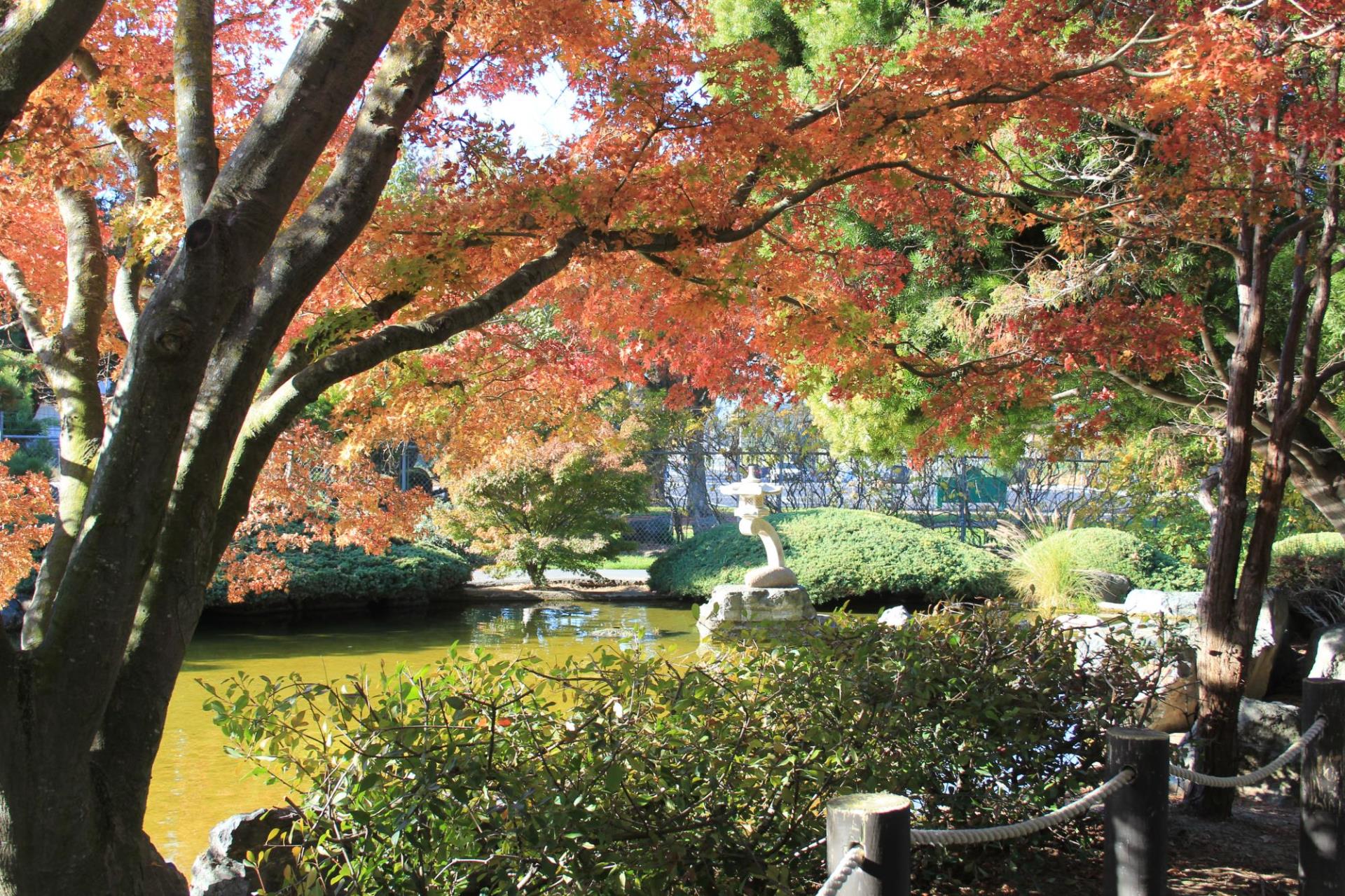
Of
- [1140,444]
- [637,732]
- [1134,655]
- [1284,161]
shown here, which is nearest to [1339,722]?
[1134,655]

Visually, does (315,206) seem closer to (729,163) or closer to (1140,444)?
(729,163)

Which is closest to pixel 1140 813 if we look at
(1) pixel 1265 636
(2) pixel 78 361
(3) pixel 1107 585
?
(2) pixel 78 361

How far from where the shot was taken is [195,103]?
343 centimetres

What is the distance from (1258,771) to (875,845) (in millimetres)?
2074

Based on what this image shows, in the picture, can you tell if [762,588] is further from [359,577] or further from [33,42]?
[33,42]

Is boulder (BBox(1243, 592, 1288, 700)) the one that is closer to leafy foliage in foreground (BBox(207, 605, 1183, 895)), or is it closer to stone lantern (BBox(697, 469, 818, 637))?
stone lantern (BBox(697, 469, 818, 637))

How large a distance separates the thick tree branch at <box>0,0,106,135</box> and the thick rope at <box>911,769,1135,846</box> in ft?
8.89

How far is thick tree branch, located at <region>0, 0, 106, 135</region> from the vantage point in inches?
98.1

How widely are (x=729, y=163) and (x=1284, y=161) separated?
2.71m

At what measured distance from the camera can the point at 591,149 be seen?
4.67 metres

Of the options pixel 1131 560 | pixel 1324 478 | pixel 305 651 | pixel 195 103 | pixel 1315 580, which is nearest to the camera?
pixel 195 103

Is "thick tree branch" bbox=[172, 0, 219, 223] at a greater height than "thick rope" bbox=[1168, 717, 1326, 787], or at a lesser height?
greater

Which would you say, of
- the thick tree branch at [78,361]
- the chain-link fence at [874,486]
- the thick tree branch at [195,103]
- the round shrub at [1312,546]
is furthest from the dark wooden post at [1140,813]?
the chain-link fence at [874,486]

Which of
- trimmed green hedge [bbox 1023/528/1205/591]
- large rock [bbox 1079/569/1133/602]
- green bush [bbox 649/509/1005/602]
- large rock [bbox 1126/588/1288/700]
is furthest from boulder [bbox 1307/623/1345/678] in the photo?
green bush [bbox 649/509/1005/602]
